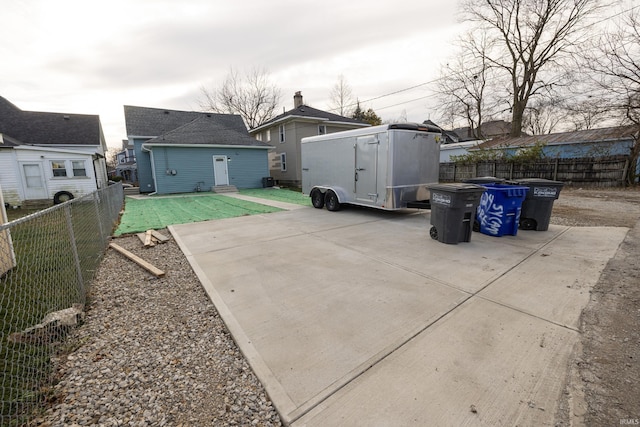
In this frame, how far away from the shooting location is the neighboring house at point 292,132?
1922 cm

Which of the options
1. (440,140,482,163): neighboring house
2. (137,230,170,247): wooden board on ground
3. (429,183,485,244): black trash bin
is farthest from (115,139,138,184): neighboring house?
(440,140,482,163): neighboring house

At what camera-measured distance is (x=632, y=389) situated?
188 cm

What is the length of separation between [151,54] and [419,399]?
13.5 metres

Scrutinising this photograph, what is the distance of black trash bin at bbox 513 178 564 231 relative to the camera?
5.99m

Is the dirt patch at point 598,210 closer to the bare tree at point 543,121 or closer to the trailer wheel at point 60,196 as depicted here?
the bare tree at point 543,121

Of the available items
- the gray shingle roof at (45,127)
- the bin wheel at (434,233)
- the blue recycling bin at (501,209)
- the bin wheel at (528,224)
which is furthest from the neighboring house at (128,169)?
the bin wheel at (528,224)

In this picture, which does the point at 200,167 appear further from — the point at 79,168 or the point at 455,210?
the point at 455,210

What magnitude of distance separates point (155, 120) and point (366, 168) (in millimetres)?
19195

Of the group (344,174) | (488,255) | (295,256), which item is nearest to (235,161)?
(344,174)

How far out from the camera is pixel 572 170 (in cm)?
1460

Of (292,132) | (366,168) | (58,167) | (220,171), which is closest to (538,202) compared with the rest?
(366,168)

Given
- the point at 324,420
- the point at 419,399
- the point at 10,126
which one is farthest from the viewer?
the point at 10,126

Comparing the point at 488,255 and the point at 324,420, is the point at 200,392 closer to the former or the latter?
the point at 324,420

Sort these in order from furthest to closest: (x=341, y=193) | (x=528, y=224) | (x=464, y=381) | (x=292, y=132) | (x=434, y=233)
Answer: (x=292, y=132) < (x=341, y=193) < (x=528, y=224) < (x=434, y=233) < (x=464, y=381)
